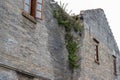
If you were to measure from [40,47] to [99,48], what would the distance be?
21.9 feet

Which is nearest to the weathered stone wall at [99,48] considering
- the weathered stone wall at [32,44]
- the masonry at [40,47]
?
the masonry at [40,47]

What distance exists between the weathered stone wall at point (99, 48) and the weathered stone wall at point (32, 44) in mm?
2004

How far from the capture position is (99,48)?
56.8 ft

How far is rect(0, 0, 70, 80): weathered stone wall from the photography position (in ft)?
31.2

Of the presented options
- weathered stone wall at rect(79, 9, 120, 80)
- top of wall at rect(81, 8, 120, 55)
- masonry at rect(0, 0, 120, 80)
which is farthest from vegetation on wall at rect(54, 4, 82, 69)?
top of wall at rect(81, 8, 120, 55)

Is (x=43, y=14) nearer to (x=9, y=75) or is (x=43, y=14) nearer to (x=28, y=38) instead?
(x=28, y=38)

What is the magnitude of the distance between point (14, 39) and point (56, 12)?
139 inches

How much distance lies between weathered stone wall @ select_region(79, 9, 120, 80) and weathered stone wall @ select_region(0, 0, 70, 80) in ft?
6.57

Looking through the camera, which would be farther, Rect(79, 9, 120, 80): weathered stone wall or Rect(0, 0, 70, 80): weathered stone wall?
Rect(79, 9, 120, 80): weathered stone wall

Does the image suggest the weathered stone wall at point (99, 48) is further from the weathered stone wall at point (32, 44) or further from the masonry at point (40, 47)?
the weathered stone wall at point (32, 44)

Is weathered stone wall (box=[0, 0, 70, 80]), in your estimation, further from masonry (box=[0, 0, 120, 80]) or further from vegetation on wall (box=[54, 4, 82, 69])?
vegetation on wall (box=[54, 4, 82, 69])

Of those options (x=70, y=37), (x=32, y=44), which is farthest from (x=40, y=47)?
(x=70, y=37)

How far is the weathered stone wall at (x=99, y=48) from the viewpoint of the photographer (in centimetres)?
1502

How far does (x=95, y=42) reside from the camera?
55.3 feet
